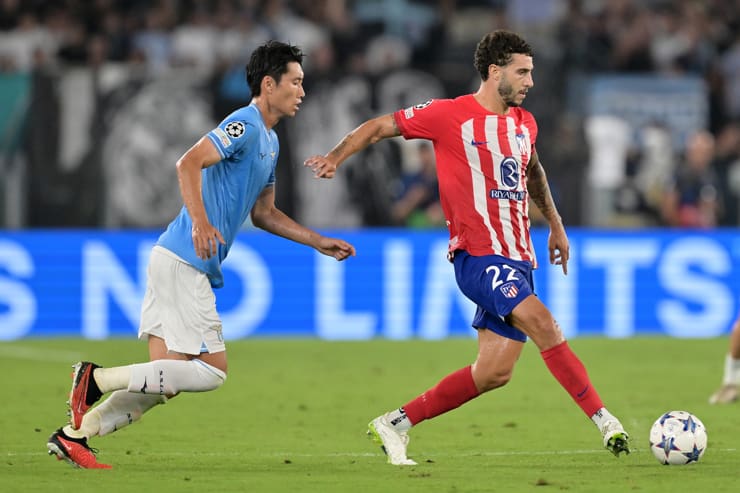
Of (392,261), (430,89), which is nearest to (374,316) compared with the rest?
(392,261)

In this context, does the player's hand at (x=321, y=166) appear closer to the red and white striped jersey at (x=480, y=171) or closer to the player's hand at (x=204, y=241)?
the red and white striped jersey at (x=480, y=171)

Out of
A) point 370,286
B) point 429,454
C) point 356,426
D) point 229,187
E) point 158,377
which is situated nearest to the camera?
point 158,377

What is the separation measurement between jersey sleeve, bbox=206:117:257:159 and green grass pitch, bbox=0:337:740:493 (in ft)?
5.20

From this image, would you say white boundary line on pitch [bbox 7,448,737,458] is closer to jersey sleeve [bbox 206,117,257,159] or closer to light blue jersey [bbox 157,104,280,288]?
light blue jersey [bbox 157,104,280,288]

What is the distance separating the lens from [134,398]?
697 centimetres

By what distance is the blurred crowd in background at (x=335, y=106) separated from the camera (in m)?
15.1

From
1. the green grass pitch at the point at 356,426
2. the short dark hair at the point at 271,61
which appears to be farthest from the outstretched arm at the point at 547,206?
the short dark hair at the point at 271,61

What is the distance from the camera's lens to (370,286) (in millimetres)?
15352

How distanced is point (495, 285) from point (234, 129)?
1.51 m

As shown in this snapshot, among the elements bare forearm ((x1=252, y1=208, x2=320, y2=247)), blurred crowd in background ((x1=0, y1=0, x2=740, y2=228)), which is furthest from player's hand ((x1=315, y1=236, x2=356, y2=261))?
blurred crowd in background ((x1=0, y1=0, x2=740, y2=228))

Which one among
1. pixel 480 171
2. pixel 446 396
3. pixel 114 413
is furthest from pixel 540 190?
pixel 114 413

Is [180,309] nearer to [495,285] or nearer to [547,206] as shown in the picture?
[495,285]

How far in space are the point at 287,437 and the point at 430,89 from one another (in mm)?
7843

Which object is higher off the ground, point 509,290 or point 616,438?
point 509,290
